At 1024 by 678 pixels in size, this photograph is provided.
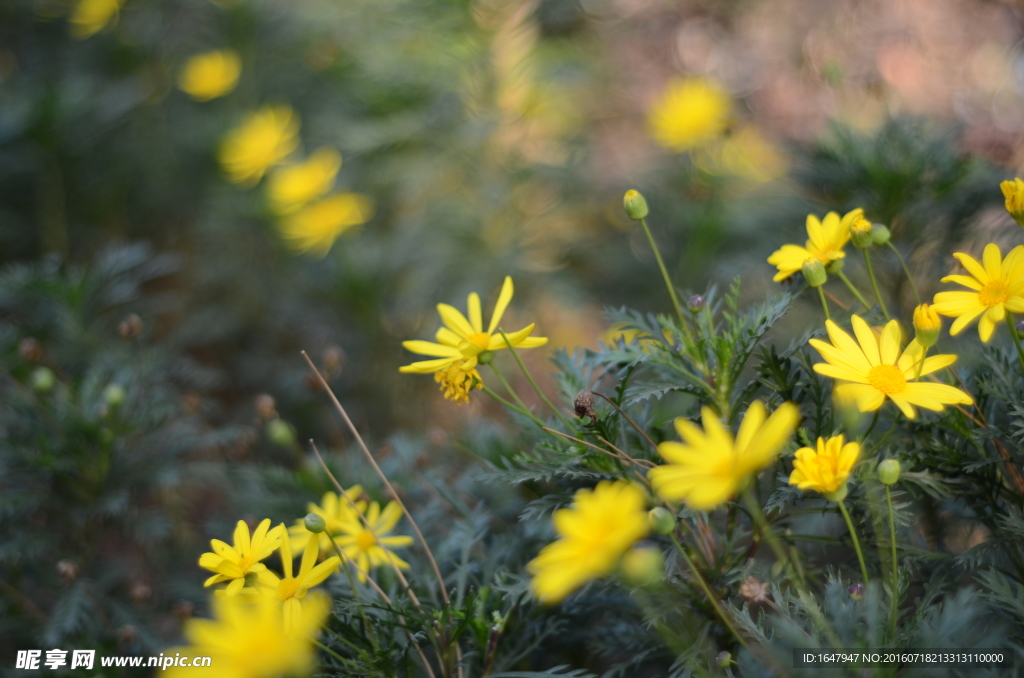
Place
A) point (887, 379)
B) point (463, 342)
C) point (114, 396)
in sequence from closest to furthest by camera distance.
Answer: point (887, 379) < point (463, 342) < point (114, 396)

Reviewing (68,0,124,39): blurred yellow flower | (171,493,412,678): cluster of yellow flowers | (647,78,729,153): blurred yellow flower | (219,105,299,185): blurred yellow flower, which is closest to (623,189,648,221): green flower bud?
(171,493,412,678): cluster of yellow flowers

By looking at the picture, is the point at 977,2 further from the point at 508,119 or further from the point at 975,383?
the point at 975,383

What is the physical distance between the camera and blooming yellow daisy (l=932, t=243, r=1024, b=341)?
0.64 m

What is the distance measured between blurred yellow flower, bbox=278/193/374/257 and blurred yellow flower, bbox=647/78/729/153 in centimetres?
92

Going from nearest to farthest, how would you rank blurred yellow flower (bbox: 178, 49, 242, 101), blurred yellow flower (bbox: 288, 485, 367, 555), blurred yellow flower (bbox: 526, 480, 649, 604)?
blurred yellow flower (bbox: 526, 480, 649, 604) → blurred yellow flower (bbox: 288, 485, 367, 555) → blurred yellow flower (bbox: 178, 49, 242, 101)

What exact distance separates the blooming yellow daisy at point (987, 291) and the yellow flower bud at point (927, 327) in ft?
0.06

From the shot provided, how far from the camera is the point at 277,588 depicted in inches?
27.4

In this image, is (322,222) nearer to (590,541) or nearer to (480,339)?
(480,339)

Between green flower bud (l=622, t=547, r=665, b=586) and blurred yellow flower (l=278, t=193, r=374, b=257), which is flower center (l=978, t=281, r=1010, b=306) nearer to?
green flower bud (l=622, t=547, r=665, b=586)

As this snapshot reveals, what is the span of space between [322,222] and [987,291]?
1477mm

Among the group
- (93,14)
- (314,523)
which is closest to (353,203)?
(93,14)

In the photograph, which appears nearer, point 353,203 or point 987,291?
point 987,291

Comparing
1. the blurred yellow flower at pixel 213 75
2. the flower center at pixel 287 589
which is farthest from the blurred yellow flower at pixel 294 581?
the blurred yellow flower at pixel 213 75

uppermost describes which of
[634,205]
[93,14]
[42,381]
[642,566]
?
[93,14]
